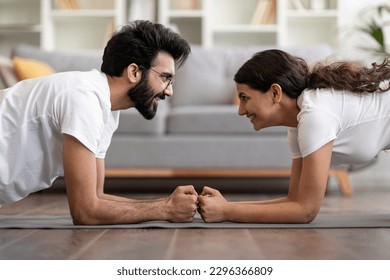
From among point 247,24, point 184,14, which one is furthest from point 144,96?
point 247,24

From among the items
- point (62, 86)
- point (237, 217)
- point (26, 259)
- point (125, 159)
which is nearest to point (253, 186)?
point (125, 159)

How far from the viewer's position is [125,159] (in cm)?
357

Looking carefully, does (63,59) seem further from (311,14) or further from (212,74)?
(311,14)

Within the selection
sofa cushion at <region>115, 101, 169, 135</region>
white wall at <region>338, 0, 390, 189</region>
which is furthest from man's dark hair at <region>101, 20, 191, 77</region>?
white wall at <region>338, 0, 390, 189</region>

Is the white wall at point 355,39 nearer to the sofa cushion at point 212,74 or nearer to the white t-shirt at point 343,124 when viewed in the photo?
the sofa cushion at point 212,74

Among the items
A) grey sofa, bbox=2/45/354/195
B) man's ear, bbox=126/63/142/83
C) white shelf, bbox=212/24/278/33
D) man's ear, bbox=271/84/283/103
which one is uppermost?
white shelf, bbox=212/24/278/33

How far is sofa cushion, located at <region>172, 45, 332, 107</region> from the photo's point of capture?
4.08m

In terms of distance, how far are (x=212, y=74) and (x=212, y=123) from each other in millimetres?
695

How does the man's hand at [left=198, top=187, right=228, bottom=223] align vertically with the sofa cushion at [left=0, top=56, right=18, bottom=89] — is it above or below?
below

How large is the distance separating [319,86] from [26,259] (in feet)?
3.55

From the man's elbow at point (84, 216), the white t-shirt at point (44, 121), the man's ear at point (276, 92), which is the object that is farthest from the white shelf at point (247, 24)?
the man's elbow at point (84, 216)

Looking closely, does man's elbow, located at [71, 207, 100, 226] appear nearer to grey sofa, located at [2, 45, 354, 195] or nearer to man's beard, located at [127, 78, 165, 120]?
man's beard, located at [127, 78, 165, 120]

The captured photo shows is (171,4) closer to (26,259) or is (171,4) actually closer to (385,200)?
(385,200)

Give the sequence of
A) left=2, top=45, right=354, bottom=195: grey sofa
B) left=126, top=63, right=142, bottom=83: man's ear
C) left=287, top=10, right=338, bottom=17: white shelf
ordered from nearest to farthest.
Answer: left=126, top=63, right=142, bottom=83: man's ear
left=2, top=45, right=354, bottom=195: grey sofa
left=287, top=10, right=338, bottom=17: white shelf
